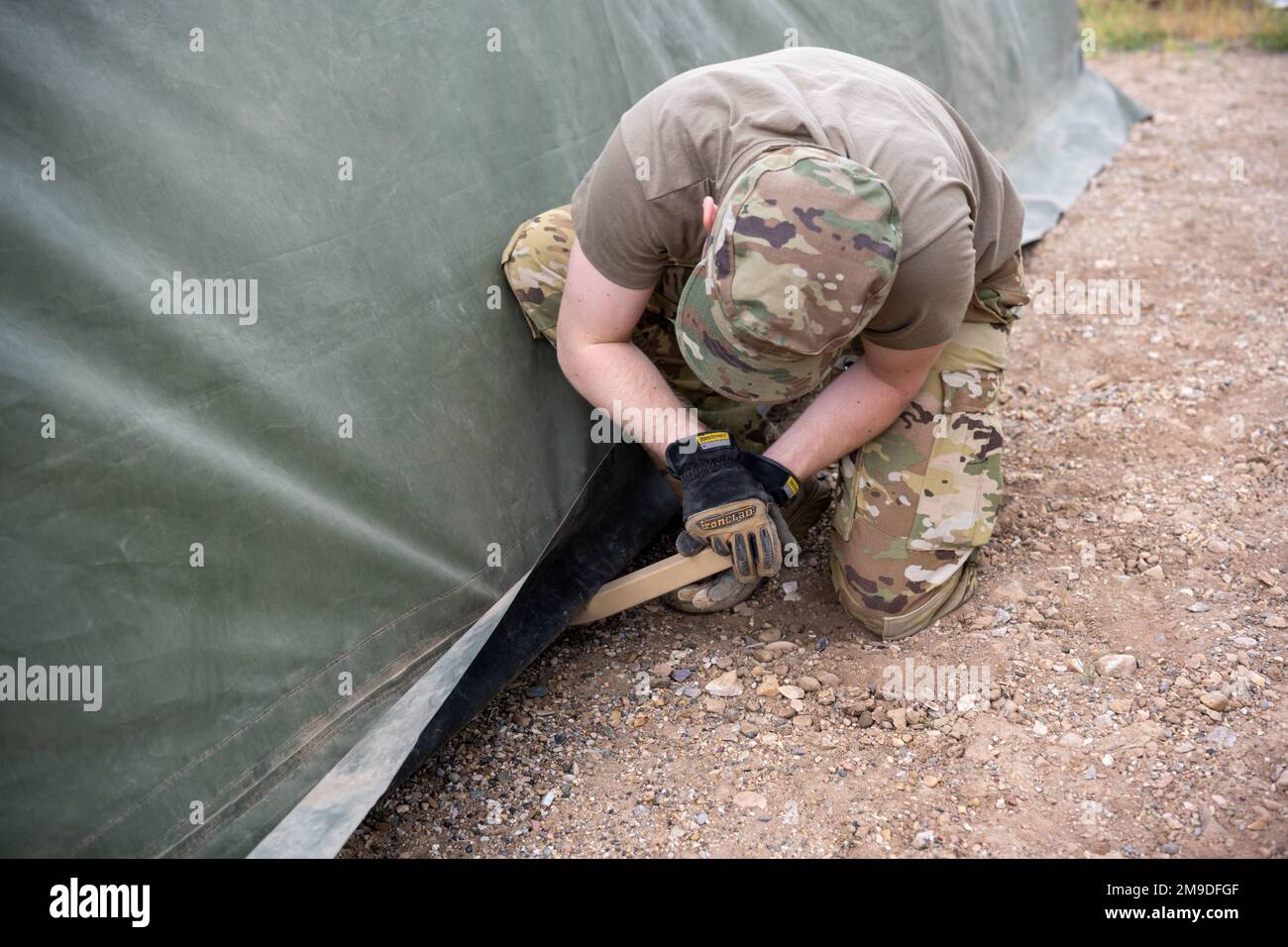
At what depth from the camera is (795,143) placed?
1.56 metres

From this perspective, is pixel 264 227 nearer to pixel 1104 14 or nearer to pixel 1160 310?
pixel 1160 310

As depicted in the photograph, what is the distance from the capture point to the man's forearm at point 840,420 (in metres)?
1.94

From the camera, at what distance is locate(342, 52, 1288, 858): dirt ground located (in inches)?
64.1

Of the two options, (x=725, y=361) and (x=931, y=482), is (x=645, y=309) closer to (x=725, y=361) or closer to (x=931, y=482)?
(x=725, y=361)

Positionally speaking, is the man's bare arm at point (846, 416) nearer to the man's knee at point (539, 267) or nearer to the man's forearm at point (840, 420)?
the man's forearm at point (840, 420)

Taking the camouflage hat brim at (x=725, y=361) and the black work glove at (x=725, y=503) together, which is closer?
the camouflage hat brim at (x=725, y=361)

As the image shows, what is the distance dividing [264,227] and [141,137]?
8.5 inches

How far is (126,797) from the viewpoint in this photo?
144cm

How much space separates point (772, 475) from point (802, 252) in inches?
23.9

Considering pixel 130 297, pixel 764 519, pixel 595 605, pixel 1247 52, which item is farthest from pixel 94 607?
pixel 1247 52
